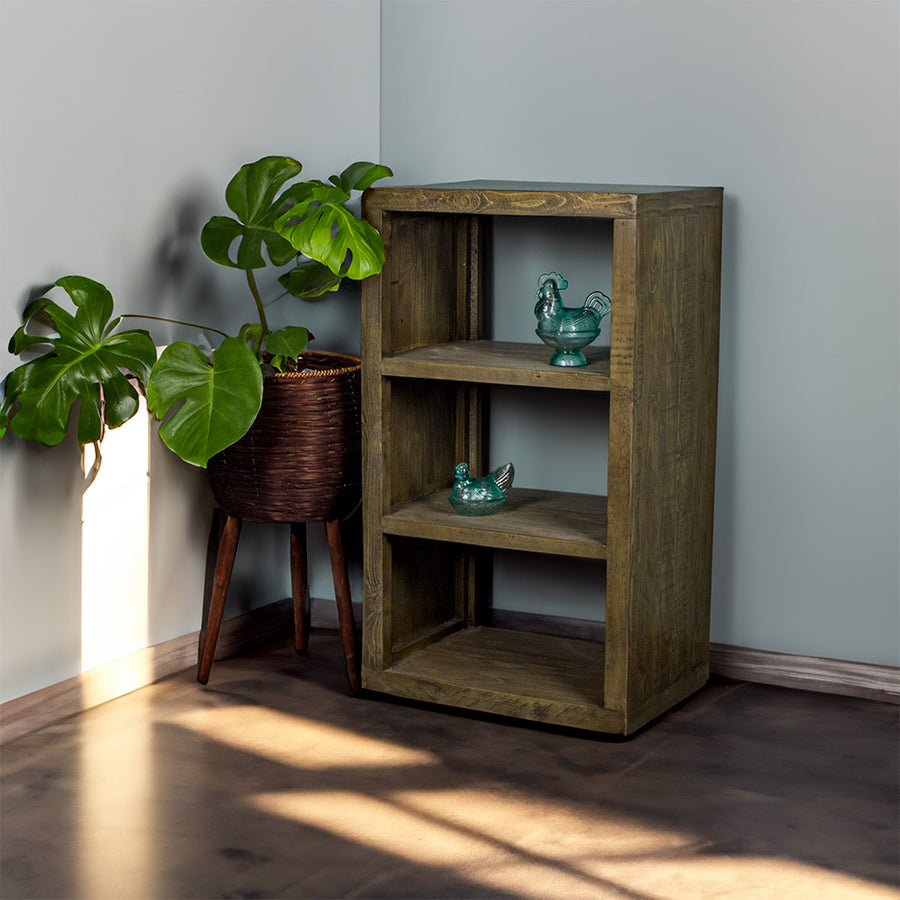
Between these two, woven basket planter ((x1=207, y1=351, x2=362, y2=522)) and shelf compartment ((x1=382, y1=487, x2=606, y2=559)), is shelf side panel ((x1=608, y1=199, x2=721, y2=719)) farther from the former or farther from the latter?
woven basket planter ((x1=207, y1=351, x2=362, y2=522))

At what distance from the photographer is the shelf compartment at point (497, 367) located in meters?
2.64

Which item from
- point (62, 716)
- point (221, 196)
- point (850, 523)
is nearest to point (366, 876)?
point (62, 716)

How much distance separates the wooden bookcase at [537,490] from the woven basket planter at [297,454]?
9 cm

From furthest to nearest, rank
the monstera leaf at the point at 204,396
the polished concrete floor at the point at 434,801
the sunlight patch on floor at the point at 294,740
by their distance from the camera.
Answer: the sunlight patch on floor at the point at 294,740 → the monstera leaf at the point at 204,396 → the polished concrete floor at the point at 434,801

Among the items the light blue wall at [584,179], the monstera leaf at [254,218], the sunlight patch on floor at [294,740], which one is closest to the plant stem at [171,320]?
the light blue wall at [584,179]

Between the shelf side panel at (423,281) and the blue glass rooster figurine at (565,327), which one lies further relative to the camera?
the shelf side panel at (423,281)

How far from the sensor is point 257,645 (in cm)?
328

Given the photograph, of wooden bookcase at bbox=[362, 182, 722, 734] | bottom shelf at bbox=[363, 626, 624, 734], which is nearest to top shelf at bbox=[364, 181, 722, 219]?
wooden bookcase at bbox=[362, 182, 722, 734]

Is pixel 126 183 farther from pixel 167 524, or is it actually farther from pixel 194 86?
pixel 167 524

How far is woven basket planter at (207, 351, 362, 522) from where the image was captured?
111 inches

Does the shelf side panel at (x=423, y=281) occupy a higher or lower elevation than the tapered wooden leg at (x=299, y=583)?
higher

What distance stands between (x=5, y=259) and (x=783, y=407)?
168 cm

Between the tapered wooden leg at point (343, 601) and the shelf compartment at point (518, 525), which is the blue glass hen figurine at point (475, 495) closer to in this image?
the shelf compartment at point (518, 525)

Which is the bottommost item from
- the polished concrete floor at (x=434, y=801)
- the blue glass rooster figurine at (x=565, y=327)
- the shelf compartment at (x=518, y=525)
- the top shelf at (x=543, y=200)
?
the polished concrete floor at (x=434, y=801)
